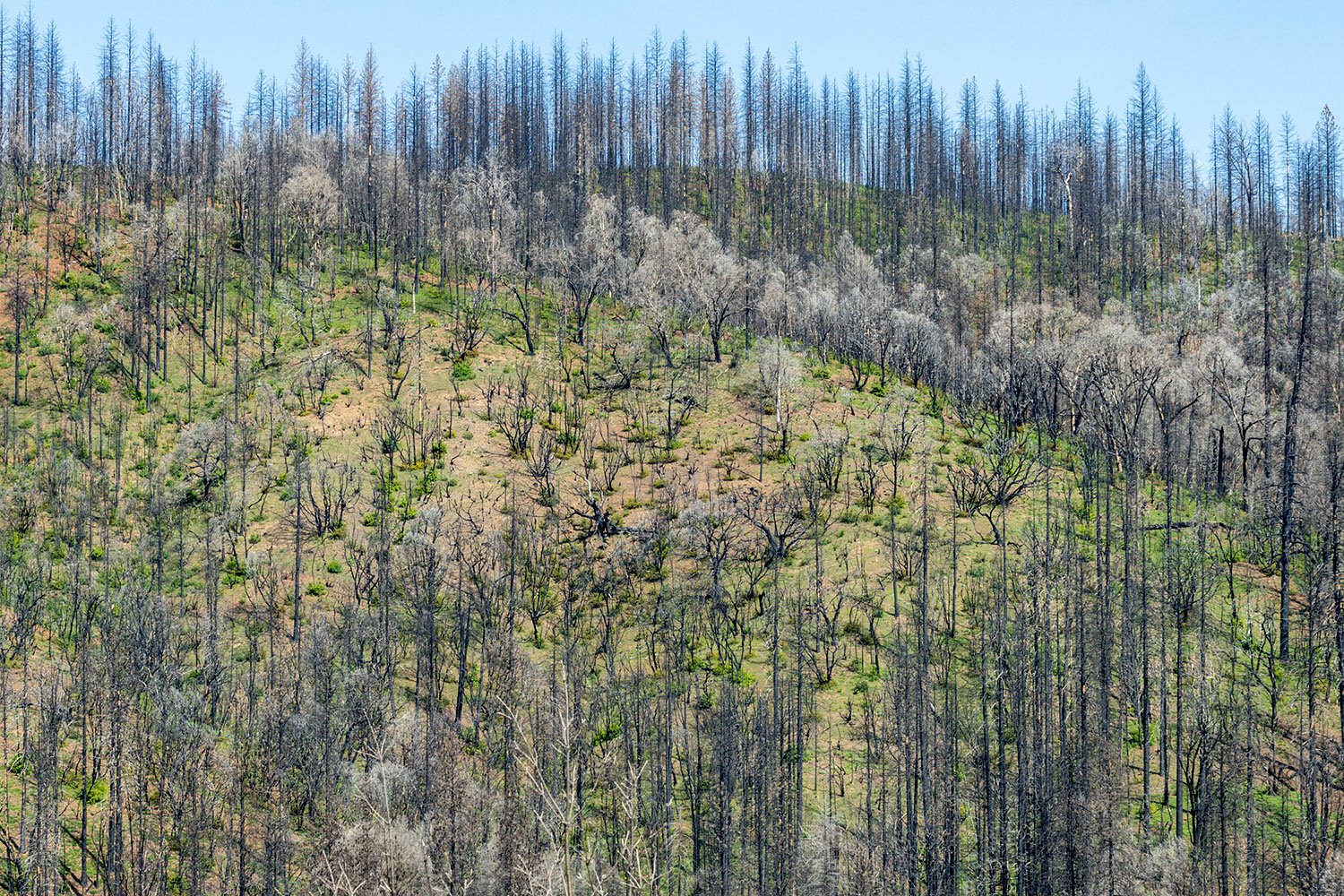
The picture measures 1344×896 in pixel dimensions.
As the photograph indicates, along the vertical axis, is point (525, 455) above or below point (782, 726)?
above

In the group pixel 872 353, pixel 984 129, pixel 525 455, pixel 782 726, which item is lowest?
pixel 782 726

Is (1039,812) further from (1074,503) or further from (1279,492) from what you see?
(1279,492)

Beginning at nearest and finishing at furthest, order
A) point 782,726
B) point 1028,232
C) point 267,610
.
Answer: point 782,726
point 267,610
point 1028,232

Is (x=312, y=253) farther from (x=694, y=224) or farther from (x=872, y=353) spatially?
(x=872, y=353)

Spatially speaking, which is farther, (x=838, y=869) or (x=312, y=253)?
(x=312, y=253)

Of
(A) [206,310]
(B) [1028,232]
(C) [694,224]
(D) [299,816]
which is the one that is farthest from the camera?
(B) [1028,232]

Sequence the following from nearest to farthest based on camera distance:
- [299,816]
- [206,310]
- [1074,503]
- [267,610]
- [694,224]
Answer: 1. [299,816]
2. [267,610]
3. [1074,503]
4. [206,310]
5. [694,224]

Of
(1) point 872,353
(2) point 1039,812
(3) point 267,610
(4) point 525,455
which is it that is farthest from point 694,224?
(2) point 1039,812

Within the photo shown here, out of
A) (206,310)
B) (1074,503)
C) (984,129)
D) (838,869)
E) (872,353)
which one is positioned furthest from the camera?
(984,129)

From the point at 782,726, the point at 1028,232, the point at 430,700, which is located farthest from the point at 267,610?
the point at 1028,232
